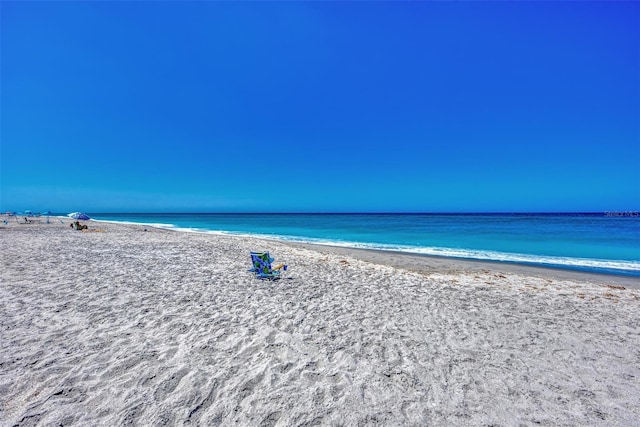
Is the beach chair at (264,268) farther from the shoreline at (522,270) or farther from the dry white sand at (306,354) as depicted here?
the shoreline at (522,270)

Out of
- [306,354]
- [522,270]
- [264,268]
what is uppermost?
[264,268]

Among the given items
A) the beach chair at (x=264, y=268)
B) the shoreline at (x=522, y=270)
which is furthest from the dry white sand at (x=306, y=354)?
the shoreline at (x=522, y=270)

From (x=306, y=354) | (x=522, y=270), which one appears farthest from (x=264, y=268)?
(x=522, y=270)

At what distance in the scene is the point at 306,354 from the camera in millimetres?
4207

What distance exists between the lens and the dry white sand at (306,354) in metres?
3.09

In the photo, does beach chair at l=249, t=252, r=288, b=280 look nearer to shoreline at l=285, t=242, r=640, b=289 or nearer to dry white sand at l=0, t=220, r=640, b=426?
dry white sand at l=0, t=220, r=640, b=426

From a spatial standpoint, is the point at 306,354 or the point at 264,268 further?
the point at 264,268

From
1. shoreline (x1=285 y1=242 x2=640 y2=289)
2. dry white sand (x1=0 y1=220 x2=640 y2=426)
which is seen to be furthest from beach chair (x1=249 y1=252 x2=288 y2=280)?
shoreline (x1=285 y1=242 x2=640 y2=289)

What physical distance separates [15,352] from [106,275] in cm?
453

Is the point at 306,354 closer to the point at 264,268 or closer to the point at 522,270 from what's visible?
the point at 264,268

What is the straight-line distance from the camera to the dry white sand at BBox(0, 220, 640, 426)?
10.1 ft

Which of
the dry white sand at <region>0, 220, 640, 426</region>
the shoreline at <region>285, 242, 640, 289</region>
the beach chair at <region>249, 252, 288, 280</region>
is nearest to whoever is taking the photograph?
the dry white sand at <region>0, 220, 640, 426</region>

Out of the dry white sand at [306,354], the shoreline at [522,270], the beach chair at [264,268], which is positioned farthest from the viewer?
the shoreline at [522,270]

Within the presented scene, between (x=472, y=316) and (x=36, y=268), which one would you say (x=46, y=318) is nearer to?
(x=36, y=268)
